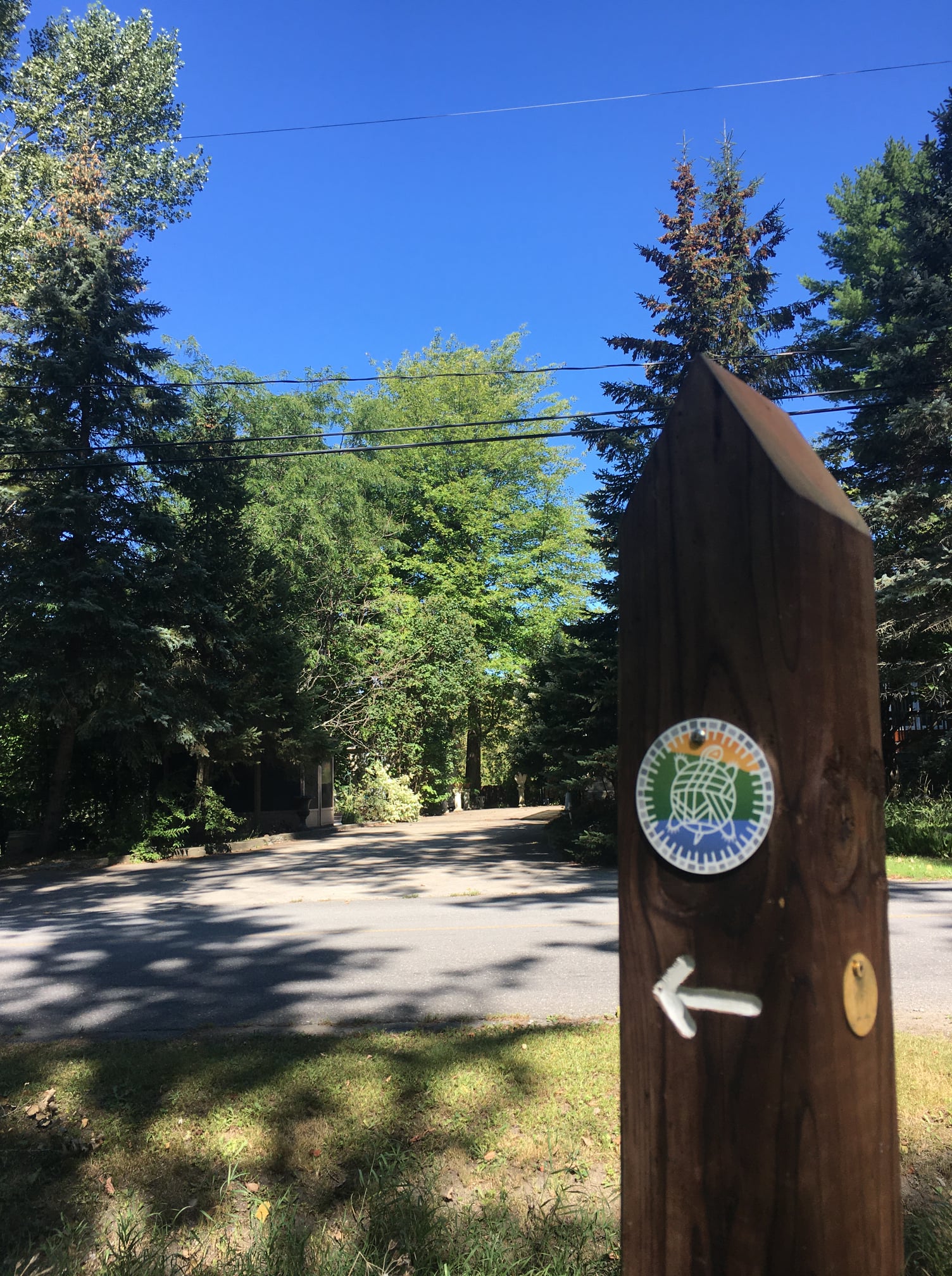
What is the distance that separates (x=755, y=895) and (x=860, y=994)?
0.23 meters

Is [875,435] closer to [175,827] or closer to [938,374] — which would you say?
[938,374]

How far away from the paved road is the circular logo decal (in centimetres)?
445

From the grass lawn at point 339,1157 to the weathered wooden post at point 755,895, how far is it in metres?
1.60

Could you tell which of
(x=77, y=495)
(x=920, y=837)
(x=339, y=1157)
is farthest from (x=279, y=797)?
(x=339, y=1157)

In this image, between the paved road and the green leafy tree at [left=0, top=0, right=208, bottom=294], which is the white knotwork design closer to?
the paved road

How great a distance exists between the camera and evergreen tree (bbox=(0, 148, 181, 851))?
50.2 ft

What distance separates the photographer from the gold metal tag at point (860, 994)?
1324 mm

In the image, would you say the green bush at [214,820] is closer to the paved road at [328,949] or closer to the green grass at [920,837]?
the paved road at [328,949]

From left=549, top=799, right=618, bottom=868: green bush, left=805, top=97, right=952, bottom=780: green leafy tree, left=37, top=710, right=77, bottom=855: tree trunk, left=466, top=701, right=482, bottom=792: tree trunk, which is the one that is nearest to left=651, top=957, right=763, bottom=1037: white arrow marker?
left=549, top=799, right=618, bottom=868: green bush

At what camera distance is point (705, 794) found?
54.2 inches

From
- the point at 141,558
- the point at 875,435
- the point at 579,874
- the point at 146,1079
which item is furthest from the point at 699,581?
the point at 875,435

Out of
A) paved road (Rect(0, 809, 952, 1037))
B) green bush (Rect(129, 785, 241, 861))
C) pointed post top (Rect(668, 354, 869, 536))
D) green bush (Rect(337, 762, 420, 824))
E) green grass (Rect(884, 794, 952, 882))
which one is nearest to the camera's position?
pointed post top (Rect(668, 354, 869, 536))

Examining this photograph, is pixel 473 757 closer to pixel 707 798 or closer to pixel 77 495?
pixel 77 495

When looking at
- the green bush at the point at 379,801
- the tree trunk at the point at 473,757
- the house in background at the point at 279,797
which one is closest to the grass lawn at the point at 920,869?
the house in background at the point at 279,797
